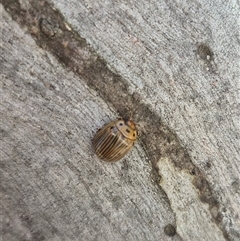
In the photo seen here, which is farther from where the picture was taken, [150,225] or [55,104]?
[150,225]

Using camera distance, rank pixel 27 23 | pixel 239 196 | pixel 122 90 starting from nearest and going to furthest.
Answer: pixel 27 23 → pixel 122 90 → pixel 239 196

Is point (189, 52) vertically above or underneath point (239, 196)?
above

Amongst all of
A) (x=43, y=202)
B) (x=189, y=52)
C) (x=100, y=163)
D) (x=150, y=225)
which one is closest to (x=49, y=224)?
(x=43, y=202)

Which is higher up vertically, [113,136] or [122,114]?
[122,114]

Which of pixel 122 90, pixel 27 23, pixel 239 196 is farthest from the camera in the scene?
pixel 239 196

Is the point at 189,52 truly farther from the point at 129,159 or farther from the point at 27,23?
the point at 27,23

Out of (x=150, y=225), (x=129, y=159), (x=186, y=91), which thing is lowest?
(x=150, y=225)
